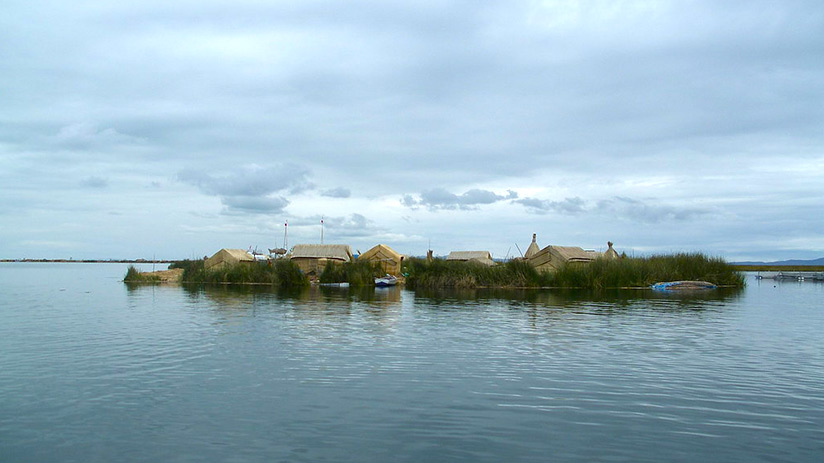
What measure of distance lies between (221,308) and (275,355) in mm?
13615

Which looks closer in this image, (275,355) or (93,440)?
(93,440)

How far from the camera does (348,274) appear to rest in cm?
4906

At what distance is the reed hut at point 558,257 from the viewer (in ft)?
149

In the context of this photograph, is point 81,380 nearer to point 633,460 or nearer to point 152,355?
point 152,355

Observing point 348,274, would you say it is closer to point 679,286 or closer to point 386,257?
point 386,257

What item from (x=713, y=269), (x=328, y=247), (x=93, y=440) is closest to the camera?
(x=93, y=440)

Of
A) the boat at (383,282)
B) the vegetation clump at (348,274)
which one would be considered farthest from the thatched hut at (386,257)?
the boat at (383,282)

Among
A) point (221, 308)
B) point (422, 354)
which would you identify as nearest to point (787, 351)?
point (422, 354)

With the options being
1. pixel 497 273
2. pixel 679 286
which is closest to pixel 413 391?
pixel 497 273

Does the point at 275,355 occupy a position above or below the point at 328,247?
below

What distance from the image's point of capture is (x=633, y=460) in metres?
7.34

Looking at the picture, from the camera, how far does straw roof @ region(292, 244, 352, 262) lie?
52844mm

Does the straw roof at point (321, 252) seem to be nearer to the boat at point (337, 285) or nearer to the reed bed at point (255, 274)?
the reed bed at point (255, 274)

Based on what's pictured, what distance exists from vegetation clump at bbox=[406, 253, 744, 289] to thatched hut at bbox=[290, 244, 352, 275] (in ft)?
23.7
